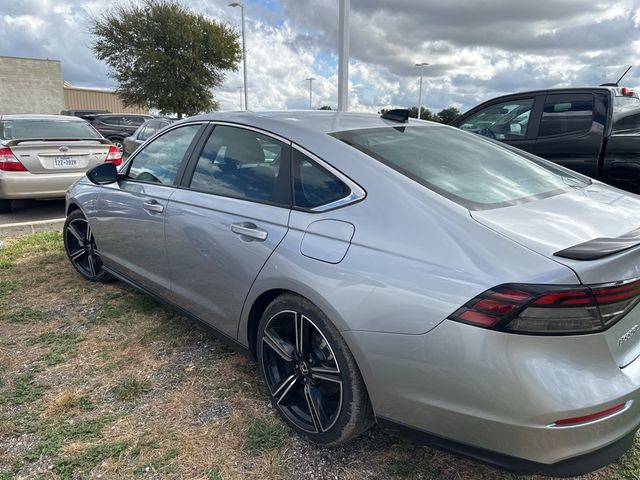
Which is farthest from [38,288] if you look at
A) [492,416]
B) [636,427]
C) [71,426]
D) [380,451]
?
[636,427]

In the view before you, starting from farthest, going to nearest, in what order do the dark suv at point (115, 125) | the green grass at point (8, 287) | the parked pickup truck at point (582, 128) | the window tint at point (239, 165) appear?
1. the dark suv at point (115, 125)
2. the parked pickup truck at point (582, 128)
3. the green grass at point (8, 287)
4. the window tint at point (239, 165)

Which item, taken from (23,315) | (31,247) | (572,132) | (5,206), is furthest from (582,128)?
(5,206)

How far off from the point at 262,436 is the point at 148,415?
2.11ft

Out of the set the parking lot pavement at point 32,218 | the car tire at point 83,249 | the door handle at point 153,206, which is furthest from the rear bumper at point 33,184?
the door handle at point 153,206

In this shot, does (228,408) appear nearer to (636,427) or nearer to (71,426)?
(71,426)

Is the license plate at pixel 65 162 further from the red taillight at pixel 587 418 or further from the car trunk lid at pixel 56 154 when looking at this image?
the red taillight at pixel 587 418

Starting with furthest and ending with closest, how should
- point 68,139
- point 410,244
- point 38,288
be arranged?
point 68,139 → point 38,288 → point 410,244

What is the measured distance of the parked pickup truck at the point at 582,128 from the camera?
476 centimetres

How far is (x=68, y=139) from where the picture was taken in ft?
22.1

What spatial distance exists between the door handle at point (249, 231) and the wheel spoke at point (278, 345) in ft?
1.56

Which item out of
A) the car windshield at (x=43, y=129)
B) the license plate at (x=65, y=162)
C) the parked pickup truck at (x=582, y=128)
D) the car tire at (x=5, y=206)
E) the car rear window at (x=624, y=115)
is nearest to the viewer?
the parked pickup truck at (x=582, y=128)

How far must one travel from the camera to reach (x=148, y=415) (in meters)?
2.46

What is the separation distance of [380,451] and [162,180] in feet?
7.19

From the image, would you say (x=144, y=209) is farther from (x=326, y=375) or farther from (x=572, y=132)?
(x=572, y=132)
